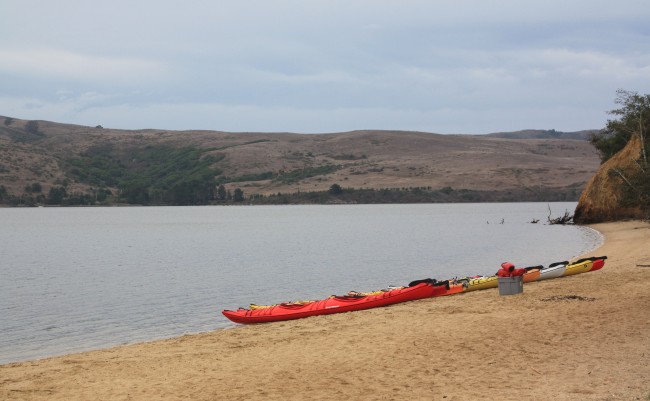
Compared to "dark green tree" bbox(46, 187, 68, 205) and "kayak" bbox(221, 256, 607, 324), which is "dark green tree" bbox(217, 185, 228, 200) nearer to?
"dark green tree" bbox(46, 187, 68, 205)

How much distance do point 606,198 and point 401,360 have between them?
53.8 metres

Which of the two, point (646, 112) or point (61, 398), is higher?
point (646, 112)

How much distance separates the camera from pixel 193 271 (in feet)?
133

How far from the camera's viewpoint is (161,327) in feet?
74.2

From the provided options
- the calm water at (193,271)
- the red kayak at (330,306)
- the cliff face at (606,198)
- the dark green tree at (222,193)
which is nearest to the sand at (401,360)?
the red kayak at (330,306)

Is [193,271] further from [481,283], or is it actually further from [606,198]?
[606,198]

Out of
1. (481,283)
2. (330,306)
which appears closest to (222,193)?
(481,283)

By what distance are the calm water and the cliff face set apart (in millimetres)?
3540

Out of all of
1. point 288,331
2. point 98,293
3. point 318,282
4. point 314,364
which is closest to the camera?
point 314,364

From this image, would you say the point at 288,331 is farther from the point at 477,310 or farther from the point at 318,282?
the point at 318,282

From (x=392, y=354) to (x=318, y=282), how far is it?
20472 mm

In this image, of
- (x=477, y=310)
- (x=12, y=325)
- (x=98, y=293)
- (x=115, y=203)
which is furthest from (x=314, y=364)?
(x=115, y=203)

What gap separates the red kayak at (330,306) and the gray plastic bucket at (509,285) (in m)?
2.21

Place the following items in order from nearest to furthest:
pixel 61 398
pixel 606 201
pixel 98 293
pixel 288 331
Result: pixel 61 398 < pixel 288 331 < pixel 98 293 < pixel 606 201
